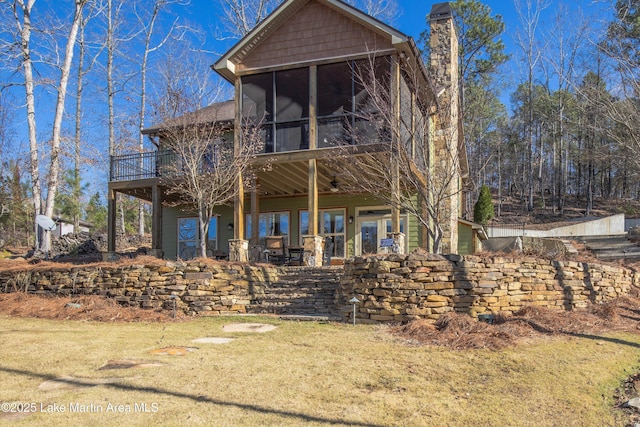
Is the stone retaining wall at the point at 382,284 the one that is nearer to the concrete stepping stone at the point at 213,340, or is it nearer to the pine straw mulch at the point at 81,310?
the pine straw mulch at the point at 81,310

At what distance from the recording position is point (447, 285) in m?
7.83

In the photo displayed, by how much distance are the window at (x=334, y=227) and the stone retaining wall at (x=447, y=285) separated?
7103mm

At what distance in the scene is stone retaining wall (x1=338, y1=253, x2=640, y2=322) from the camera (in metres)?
7.80

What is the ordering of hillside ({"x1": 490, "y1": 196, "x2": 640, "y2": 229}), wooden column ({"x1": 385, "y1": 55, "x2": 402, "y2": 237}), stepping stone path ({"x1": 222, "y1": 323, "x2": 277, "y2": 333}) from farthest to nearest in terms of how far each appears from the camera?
hillside ({"x1": 490, "y1": 196, "x2": 640, "y2": 229}), wooden column ({"x1": 385, "y1": 55, "x2": 402, "y2": 237}), stepping stone path ({"x1": 222, "y1": 323, "x2": 277, "y2": 333})

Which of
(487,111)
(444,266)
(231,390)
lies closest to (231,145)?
(444,266)

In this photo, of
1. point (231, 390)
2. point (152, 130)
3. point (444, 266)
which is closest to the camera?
point (231, 390)

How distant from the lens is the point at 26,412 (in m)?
4.05

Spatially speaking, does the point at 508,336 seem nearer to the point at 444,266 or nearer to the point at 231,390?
the point at 444,266

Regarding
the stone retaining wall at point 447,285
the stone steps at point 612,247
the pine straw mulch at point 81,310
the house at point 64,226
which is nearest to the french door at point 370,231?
the stone steps at point 612,247

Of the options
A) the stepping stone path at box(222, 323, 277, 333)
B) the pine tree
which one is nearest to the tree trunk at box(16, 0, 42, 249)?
the stepping stone path at box(222, 323, 277, 333)

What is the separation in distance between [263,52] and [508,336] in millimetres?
9956

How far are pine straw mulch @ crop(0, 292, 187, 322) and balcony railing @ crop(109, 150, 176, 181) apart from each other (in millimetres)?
6544

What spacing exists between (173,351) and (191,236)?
11926 mm

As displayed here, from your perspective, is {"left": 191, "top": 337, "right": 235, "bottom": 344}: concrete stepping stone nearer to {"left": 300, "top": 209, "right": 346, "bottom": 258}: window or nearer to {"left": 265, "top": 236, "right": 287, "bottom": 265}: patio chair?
{"left": 265, "top": 236, "right": 287, "bottom": 265}: patio chair
